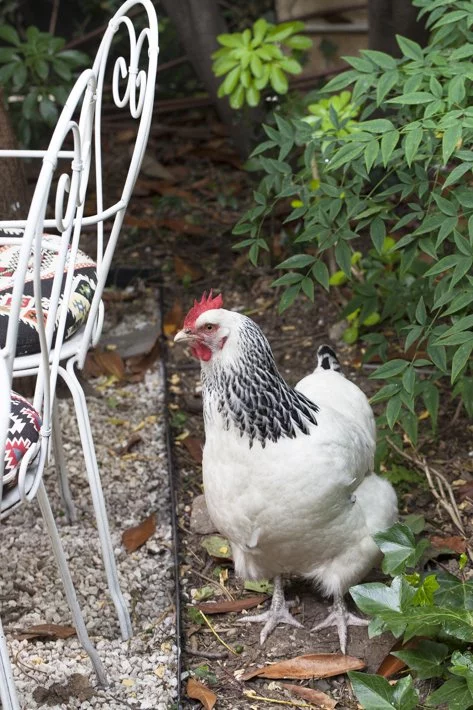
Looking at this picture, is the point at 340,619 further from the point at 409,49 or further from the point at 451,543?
the point at 409,49

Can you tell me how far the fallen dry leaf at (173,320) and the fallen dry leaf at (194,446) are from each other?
2.73ft

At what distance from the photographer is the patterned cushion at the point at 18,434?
188cm

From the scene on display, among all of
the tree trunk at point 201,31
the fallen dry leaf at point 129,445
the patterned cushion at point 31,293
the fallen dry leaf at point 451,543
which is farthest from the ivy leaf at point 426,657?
the tree trunk at point 201,31

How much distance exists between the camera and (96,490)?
2504mm

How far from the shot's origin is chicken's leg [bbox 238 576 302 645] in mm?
2758

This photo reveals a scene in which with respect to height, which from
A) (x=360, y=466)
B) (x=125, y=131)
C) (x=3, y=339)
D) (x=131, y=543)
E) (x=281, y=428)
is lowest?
(x=131, y=543)

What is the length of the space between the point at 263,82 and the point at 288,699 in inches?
93.1

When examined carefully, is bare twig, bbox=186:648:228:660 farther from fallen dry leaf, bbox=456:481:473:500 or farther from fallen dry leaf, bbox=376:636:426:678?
fallen dry leaf, bbox=456:481:473:500

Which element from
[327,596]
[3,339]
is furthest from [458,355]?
[3,339]

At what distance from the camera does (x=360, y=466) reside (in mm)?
2623

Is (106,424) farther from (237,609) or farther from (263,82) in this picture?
(263,82)

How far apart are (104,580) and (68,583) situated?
2.07ft

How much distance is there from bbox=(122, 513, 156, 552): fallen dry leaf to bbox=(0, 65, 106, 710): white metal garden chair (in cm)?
67

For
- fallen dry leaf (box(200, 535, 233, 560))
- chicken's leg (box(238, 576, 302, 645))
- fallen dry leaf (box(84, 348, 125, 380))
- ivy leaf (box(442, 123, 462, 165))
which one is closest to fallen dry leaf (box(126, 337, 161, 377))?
fallen dry leaf (box(84, 348, 125, 380))
